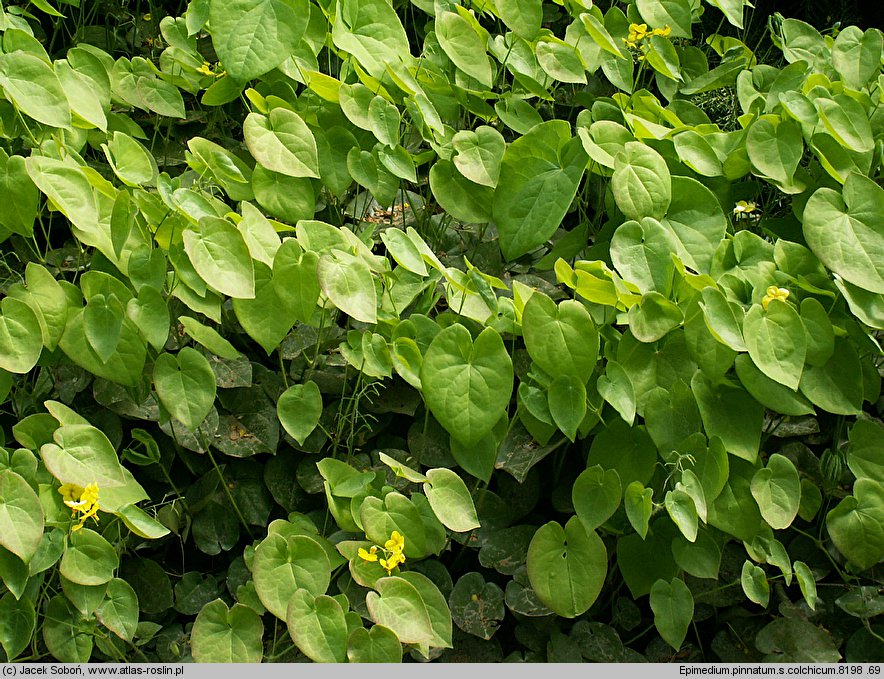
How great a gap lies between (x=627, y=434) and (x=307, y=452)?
1.55ft

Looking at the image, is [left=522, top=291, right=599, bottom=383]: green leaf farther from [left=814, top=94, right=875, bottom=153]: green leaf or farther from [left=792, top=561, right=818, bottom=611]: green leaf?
[left=814, top=94, right=875, bottom=153]: green leaf

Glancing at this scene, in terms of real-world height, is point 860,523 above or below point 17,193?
below

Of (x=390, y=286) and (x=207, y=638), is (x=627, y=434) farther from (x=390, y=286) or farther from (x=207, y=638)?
(x=207, y=638)

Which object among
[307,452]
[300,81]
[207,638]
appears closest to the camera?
[207,638]

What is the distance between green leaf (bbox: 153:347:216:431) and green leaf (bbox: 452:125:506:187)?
0.50 m

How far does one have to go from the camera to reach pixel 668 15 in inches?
65.4

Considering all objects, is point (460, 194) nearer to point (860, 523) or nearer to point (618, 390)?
point (618, 390)

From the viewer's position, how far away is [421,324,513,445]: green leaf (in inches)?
45.8

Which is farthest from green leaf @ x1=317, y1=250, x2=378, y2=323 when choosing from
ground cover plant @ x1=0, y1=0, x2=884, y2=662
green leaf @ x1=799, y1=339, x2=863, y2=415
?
green leaf @ x1=799, y1=339, x2=863, y2=415

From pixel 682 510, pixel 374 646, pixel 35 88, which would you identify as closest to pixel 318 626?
pixel 374 646

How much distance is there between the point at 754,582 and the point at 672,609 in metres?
0.12
